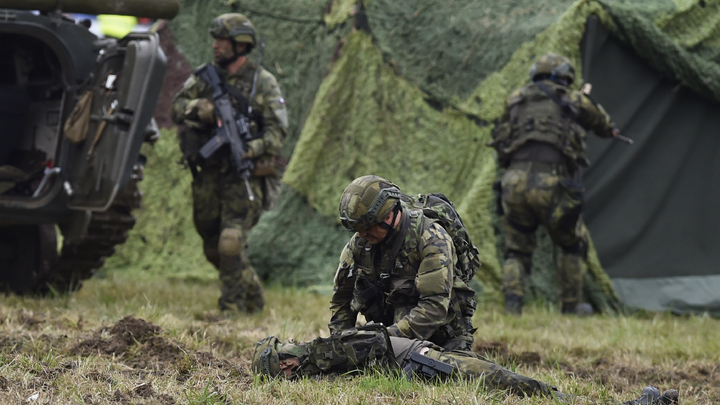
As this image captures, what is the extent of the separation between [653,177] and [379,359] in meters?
4.74

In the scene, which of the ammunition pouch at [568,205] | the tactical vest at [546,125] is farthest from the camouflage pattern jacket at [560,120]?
the ammunition pouch at [568,205]

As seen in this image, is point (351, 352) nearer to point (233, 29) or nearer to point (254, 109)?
point (254, 109)

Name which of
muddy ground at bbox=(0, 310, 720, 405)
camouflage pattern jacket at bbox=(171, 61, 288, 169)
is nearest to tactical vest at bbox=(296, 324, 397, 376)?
muddy ground at bbox=(0, 310, 720, 405)

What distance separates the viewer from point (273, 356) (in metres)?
4.68

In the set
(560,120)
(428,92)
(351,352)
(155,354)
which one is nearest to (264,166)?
(428,92)

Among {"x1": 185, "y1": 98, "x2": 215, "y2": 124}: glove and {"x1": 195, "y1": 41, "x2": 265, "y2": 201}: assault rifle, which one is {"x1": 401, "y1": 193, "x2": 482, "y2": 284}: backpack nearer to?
{"x1": 195, "y1": 41, "x2": 265, "y2": 201}: assault rifle

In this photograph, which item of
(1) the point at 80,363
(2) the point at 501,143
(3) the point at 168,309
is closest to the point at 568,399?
(1) the point at 80,363

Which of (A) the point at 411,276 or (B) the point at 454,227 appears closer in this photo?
(A) the point at 411,276

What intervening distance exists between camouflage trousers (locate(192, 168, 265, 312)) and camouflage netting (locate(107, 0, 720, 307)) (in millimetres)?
1543

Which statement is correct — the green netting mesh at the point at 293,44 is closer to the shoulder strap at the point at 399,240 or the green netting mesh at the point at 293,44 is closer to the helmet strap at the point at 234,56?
the helmet strap at the point at 234,56

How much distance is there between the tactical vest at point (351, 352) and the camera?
449 cm

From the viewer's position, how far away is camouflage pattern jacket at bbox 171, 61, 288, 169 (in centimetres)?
717

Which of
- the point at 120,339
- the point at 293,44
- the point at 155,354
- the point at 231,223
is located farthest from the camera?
the point at 293,44

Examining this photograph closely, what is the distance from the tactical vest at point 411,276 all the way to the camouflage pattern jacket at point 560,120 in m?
2.91
